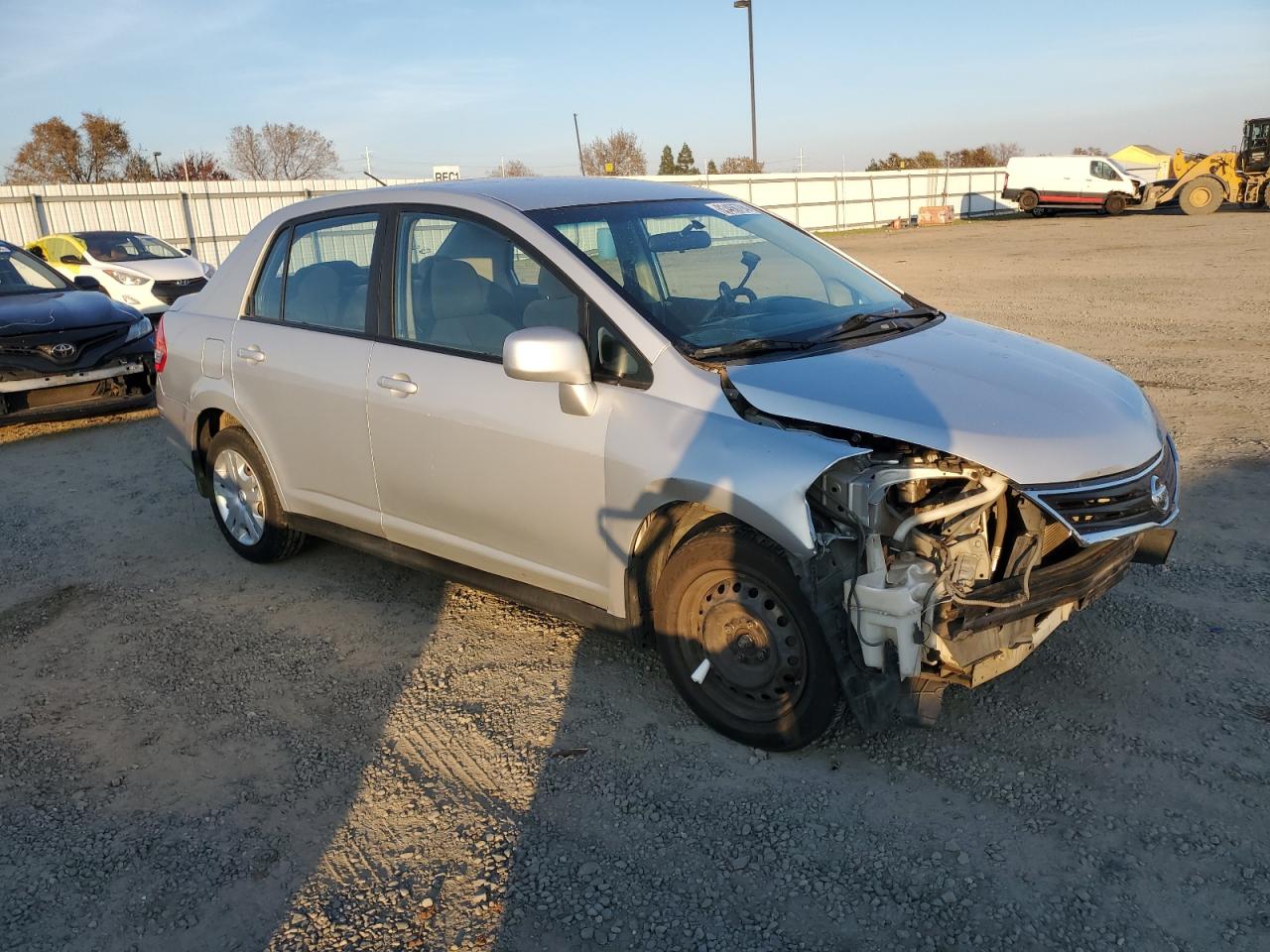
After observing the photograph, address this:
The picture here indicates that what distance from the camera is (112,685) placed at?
13.9ft

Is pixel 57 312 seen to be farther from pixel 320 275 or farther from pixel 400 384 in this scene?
pixel 400 384

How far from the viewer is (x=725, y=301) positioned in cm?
395

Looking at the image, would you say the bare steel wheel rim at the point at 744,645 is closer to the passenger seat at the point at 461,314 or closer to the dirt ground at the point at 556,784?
the dirt ground at the point at 556,784

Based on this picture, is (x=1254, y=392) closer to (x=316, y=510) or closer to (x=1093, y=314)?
(x=1093, y=314)

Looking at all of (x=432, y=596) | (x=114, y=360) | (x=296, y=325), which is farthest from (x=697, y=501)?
(x=114, y=360)

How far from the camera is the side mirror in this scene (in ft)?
11.0

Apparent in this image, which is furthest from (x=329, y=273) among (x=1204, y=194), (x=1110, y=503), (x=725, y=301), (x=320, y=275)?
(x=1204, y=194)

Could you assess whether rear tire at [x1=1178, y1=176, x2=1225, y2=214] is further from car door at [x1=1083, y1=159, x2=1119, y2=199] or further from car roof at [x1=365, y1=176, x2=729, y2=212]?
car roof at [x1=365, y1=176, x2=729, y2=212]

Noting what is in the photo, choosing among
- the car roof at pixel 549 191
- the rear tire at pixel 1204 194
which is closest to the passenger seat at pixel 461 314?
the car roof at pixel 549 191

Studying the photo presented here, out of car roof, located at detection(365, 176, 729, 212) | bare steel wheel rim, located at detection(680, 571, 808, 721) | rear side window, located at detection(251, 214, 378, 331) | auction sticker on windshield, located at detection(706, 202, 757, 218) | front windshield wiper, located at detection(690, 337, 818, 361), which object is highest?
car roof, located at detection(365, 176, 729, 212)

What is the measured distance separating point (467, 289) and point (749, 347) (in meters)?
1.31

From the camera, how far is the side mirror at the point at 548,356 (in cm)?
336

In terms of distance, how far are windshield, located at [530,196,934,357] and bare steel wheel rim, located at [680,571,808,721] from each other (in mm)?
839

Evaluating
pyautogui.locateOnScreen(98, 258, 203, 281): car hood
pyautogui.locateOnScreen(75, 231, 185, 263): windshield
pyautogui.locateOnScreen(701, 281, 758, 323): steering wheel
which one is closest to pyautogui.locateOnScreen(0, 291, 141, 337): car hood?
pyautogui.locateOnScreen(98, 258, 203, 281): car hood
